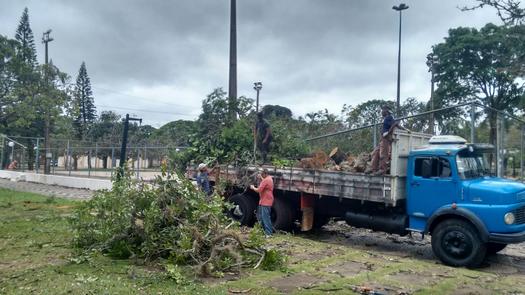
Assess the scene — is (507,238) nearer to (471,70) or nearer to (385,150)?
(385,150)

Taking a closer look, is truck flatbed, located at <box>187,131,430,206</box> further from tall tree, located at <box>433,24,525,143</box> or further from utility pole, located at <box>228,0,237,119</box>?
tall tree, located at <box>433,24,525,143</box>

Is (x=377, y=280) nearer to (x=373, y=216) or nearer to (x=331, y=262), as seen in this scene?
(x=331, y=262)

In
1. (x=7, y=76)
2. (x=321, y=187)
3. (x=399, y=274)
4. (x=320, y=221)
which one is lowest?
(x=399, y=274)

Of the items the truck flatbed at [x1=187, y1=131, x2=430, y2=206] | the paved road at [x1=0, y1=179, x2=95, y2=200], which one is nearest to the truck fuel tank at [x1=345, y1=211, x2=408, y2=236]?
the truck flatbed at [x1=187, y1=131, x2=430, y2=206]

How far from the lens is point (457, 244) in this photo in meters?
9.45

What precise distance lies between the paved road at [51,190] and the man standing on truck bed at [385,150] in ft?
40.1

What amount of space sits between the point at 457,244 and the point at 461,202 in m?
0.80

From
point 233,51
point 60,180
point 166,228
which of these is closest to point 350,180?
point 166,228

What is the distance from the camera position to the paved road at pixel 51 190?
799 inches

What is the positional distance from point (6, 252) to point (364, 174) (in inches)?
280

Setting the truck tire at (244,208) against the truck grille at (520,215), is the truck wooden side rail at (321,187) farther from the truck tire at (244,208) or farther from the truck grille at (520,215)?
the truck grille at (520,215)

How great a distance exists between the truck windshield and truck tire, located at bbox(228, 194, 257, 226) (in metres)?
5.38

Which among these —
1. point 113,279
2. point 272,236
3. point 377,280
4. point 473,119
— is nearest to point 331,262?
point 377,280

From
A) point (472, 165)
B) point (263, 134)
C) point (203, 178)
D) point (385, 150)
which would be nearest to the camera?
point (472, 165)
